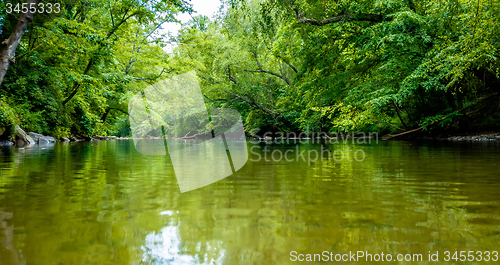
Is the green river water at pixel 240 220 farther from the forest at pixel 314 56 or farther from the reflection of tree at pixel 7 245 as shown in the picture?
the forest at pixel 314 56

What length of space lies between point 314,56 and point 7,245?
1352 cm

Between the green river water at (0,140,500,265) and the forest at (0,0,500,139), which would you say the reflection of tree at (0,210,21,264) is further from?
the forest at (0,0,500,139)

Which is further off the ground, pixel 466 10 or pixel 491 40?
pixel 466 10

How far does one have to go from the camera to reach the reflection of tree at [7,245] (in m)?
1.30

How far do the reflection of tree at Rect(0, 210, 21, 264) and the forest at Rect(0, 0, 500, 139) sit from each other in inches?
317

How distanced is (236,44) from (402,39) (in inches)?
531

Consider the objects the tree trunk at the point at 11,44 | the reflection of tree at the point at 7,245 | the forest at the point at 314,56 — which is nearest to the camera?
the reflection of tree at the point at 7,245

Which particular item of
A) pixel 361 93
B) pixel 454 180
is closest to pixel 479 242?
pixel 454 180

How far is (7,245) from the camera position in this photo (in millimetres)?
1456

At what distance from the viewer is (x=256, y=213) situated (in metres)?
2.05

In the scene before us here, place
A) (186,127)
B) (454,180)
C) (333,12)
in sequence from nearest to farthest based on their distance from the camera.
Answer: (454,180) < (333,12) < (186,127)

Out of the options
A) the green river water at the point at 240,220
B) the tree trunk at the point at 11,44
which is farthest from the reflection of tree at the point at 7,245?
the tree trunk at the point at 11,44

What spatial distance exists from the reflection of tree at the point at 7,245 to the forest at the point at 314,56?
26.4 feet

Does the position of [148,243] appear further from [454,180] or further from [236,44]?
[236,44]
